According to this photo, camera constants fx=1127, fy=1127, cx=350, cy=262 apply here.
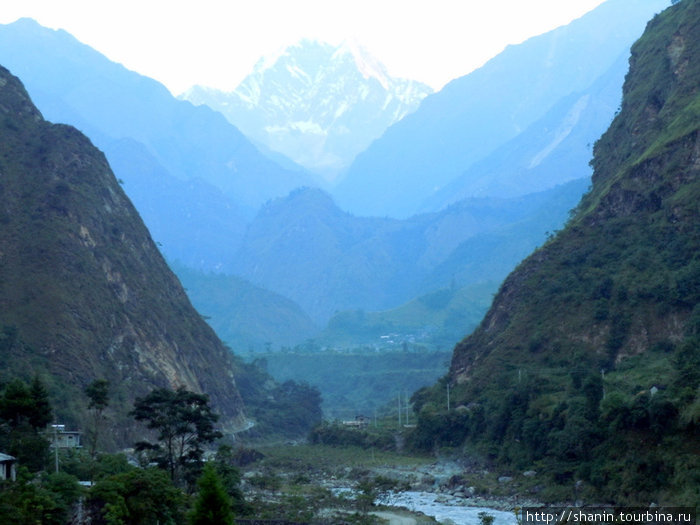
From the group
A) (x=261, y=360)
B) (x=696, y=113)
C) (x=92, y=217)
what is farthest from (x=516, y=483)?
(x=261, y=360)

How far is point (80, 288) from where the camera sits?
8894cm

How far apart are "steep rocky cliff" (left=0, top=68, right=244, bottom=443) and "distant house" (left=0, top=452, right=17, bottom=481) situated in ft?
82.8

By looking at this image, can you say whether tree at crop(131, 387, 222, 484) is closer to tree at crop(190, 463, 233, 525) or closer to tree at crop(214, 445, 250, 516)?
tree at crop(214, 445, 250, 516)

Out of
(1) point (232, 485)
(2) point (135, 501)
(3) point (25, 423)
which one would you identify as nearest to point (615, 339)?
(1) point (232, 485)

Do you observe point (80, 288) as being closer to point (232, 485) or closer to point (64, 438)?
point (64, 438)

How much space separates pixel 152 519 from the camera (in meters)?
44.1

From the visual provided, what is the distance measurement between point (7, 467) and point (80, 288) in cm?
4448

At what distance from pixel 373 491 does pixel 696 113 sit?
37.3m

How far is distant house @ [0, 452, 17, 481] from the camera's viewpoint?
147 ft

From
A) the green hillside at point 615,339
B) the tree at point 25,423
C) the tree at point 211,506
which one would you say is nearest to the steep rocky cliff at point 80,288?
the tree at point 25,423

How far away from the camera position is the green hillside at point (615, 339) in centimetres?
5641

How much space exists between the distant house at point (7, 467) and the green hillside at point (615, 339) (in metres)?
27.5

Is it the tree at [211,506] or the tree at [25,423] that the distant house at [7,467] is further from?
the tree at [211,506]

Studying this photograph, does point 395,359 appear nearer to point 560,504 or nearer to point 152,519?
point 560,504
